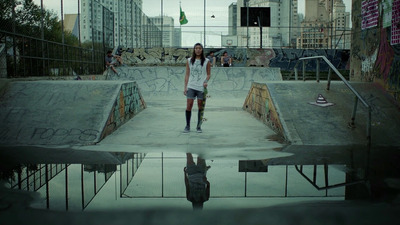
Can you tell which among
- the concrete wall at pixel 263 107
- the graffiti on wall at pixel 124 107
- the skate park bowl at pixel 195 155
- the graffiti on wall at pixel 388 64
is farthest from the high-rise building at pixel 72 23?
the graffiti on wall at pixel 388 64

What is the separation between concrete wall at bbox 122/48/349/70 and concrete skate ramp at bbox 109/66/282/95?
29.1 ft

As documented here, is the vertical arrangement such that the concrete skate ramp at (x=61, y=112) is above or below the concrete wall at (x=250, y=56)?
below

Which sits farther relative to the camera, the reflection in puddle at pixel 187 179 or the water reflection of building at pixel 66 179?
the reflection in puddle at pixel 187 179

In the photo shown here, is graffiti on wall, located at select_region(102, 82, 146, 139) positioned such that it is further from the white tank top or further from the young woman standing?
the white tank top

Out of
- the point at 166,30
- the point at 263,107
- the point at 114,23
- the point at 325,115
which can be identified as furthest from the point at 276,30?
the point at 325,115

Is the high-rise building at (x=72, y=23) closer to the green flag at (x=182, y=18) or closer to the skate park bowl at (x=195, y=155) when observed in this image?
the skate park bowl at (x=195, y=155)

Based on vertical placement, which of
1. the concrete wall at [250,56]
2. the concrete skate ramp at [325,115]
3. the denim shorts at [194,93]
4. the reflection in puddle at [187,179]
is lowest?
the reflection in puddle at [187,179]

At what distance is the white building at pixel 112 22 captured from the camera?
1961 cm

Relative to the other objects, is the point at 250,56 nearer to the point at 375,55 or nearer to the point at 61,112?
the point at 375,55

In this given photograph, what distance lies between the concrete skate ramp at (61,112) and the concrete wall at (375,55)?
18.5 ft

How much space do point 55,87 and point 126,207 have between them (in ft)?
18.8

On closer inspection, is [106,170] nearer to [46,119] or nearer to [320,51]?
[46,119]

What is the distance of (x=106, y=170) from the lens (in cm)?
463

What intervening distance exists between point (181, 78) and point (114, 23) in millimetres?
9981
